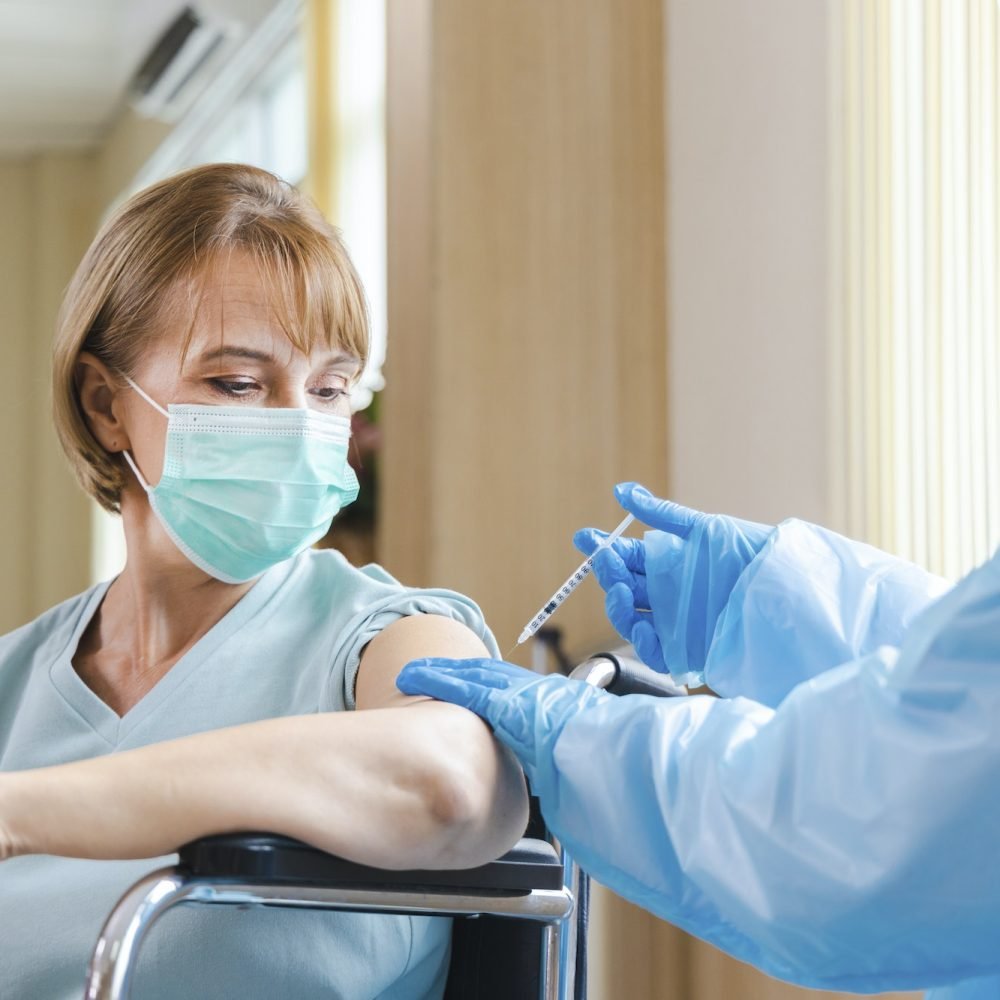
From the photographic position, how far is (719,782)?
0.78 meters

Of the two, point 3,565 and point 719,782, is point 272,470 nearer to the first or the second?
point 719,782

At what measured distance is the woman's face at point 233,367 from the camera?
1.23 metres

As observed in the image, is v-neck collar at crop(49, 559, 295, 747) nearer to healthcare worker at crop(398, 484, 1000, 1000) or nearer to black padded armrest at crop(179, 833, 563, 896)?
healthcare worker at crop(398, 484, 1000, 1000)

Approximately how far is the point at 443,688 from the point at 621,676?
0.76ft

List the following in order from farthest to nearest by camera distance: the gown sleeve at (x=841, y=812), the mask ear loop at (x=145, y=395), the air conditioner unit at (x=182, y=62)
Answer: the air conditioner unit at (x=182, y=62), the mask ear loop at (x=145, y=395), the gown sleeve at (x=841, y=812)

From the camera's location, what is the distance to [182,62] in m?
4.08

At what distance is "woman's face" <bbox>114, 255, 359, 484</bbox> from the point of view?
1234 millimetres

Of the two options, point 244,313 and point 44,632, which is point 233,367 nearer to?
point 244,313

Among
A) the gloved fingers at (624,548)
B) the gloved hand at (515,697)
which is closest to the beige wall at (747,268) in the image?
the gloved fingers at (624,548)

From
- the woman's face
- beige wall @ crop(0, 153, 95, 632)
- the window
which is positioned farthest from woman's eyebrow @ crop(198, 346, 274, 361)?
beige wall @ crop(0, 153, 95, 632)

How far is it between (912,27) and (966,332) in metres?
0.56

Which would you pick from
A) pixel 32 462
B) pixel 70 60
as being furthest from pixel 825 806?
pixel 70 60

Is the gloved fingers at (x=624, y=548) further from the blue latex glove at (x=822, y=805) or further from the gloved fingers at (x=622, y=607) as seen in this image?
the blue latex glove at (x=822, y=805)

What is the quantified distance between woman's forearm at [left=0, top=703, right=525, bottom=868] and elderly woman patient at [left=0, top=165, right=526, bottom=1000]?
0.12 feet
